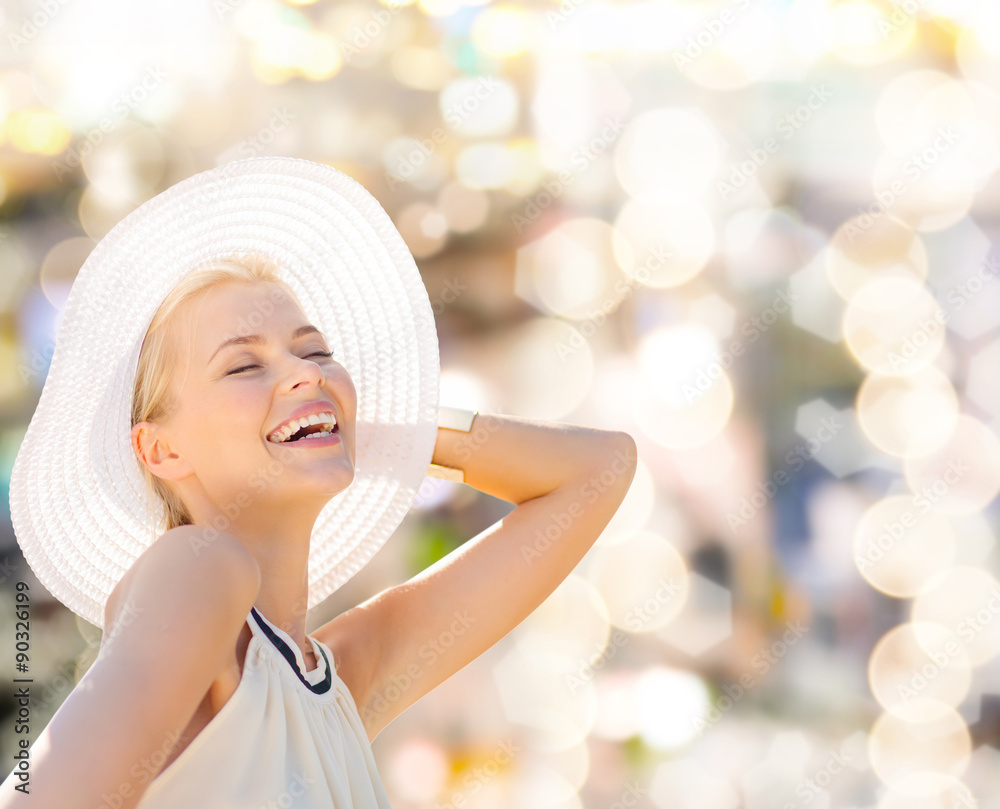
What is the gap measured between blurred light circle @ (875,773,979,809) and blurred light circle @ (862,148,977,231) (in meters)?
A: 1.24

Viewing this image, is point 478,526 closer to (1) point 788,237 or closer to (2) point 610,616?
(2) point 610,616

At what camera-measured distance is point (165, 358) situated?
668 millimetres

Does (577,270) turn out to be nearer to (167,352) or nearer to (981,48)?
(981,48)

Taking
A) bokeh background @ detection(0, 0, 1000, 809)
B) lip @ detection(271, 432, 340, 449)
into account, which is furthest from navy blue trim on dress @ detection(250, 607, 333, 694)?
bokeh background @ detection(0, 0, 1000, 809)

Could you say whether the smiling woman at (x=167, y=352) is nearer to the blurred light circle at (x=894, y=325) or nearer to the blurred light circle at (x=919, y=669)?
the blurred light circle at (x=894, y=325)

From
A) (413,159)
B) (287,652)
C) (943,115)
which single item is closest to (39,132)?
(413,159)

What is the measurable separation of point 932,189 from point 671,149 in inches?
23.2

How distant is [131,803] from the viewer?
1.50 feet

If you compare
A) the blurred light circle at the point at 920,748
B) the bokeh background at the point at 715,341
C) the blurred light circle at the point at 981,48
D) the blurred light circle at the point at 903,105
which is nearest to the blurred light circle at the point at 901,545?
the bokeh background at the point at 715,341

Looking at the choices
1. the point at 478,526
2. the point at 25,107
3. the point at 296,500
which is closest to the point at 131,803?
the point at 296,500

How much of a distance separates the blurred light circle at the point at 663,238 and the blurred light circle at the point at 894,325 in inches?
14.4

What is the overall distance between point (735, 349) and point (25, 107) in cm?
155

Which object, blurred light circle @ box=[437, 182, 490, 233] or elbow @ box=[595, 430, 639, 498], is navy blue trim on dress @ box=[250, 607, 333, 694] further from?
blurred light circle @ box=[437, 182, 490, 233]

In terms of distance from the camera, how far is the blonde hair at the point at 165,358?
66 centimetres
